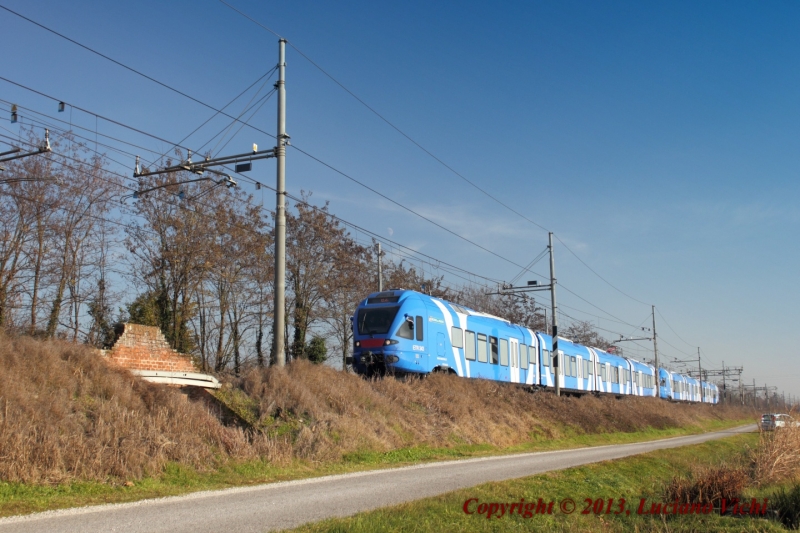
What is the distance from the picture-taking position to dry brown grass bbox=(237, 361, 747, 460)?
16.4 meters

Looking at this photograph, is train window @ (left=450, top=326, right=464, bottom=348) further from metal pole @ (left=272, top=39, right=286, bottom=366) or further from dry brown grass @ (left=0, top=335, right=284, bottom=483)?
dry brown grass @ (left=0, top=335, right=284, bottom=483)

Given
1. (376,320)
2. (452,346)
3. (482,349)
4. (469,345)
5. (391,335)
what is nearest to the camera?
(391,335)

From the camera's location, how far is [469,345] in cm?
2803

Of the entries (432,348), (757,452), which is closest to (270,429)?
(432,348)

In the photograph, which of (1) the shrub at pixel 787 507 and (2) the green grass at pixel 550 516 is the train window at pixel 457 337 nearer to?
(2) the green grass at pixel 550 516

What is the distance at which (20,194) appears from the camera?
22406mm

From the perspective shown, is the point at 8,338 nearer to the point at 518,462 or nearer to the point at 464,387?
the point at 518,462

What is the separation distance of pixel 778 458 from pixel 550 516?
8.24 metres

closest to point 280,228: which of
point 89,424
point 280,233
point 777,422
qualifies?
point 280,233

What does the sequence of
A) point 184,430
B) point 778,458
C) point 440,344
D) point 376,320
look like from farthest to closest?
point 440,344 < point 376,320 < point 778,458 < point 184,430

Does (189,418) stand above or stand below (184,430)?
above

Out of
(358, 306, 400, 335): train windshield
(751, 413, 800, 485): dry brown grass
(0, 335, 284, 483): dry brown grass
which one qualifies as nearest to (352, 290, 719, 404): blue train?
(358, 306, 400, 335): train windshield

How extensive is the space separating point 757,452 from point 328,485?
36.1 ft

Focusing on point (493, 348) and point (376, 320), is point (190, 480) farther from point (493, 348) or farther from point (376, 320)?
point (493, 348)
